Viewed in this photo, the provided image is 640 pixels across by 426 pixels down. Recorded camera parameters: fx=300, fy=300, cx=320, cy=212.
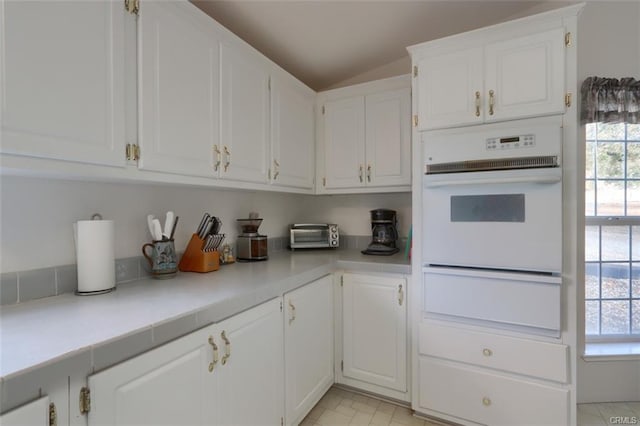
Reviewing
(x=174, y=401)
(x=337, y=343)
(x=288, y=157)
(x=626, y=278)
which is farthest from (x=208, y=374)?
(x=626, y=278)

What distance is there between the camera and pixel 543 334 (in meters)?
1.52

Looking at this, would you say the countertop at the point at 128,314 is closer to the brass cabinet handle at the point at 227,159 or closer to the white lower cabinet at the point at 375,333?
A: the white lower cabinet at the point at 375,333

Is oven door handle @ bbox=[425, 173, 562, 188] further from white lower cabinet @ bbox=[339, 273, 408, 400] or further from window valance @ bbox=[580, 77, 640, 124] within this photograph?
window valance @ bbox=[580, 77, 640, 124]

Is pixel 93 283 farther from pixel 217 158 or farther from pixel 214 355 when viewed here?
pixel 217 158

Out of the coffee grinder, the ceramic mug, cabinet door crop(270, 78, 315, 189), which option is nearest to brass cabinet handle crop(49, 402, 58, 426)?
the ceramic mug

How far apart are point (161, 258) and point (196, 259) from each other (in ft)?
0.66

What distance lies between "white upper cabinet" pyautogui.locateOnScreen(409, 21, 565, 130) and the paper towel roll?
67.2 inches

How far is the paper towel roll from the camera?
119 cm

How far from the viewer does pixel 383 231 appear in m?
2.31

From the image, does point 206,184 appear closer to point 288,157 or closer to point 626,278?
point 288,157

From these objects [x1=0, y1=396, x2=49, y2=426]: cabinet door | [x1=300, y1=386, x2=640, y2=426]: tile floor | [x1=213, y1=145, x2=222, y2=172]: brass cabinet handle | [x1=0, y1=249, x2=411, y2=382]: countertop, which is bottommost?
[x1=300, y1=386, x2=640, y2=426]: tile floor

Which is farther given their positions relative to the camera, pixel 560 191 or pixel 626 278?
pixel 626 278

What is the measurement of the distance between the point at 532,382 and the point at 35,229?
2362 millimetres

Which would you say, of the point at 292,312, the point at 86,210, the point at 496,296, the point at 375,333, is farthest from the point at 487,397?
the point at 86,210
